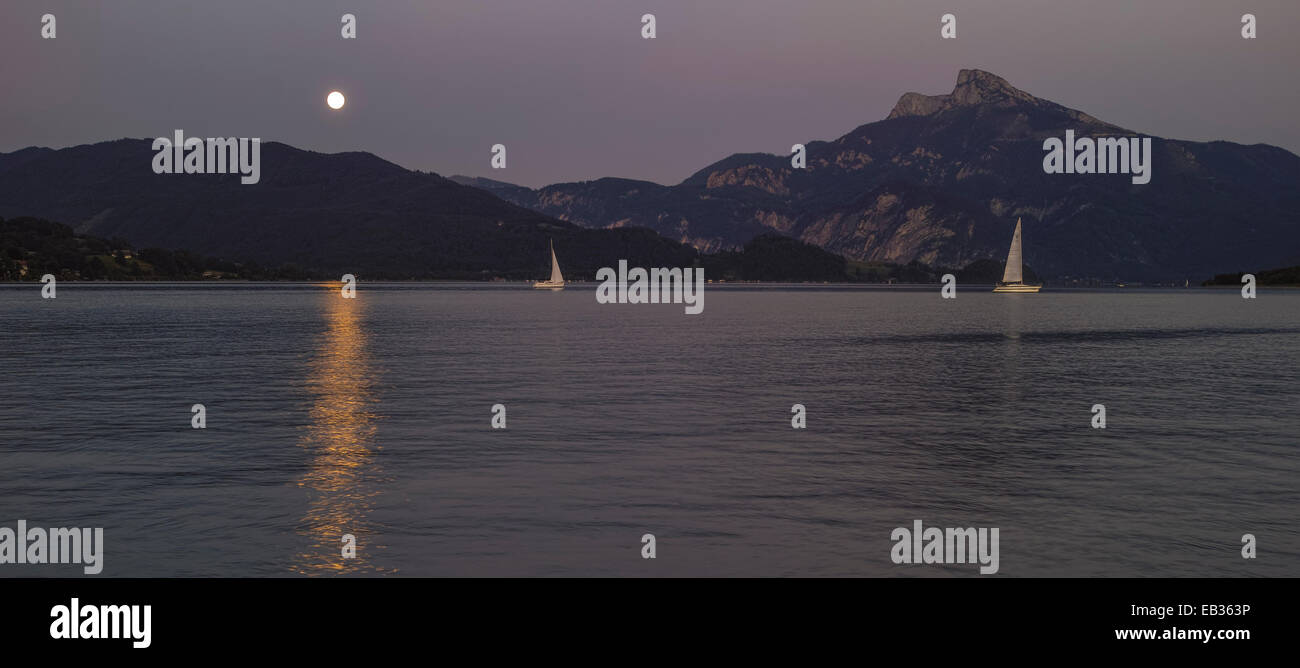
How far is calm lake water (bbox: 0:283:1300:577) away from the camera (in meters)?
19.2

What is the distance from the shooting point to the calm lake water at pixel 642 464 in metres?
19.2

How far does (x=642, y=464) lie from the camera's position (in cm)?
2898
